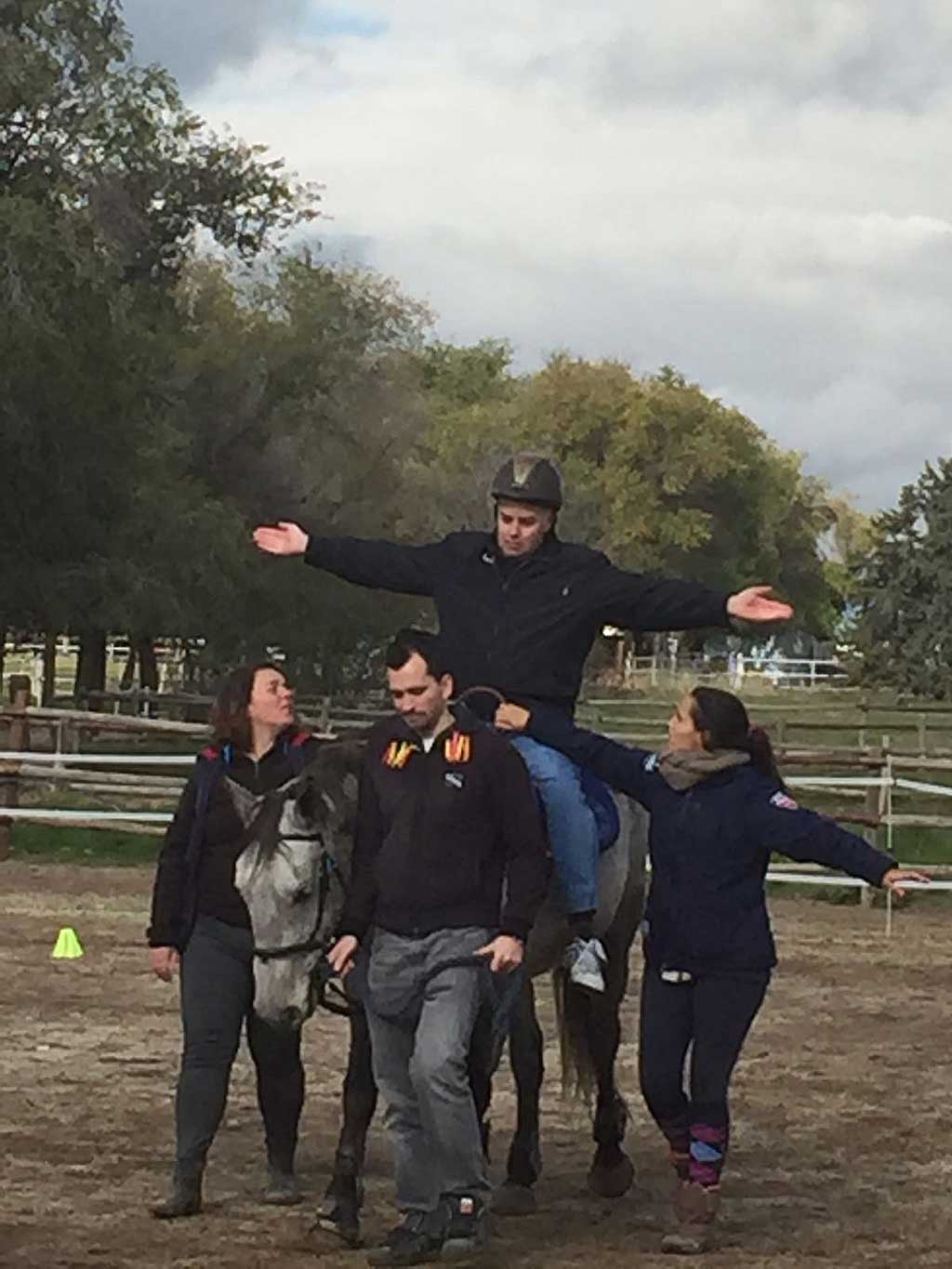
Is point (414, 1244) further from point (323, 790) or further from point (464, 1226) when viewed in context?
point (323, 790)

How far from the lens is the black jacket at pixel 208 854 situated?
669cm

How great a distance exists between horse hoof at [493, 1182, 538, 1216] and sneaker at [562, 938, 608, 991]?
707 millimetres

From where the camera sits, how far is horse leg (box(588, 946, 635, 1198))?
723cm

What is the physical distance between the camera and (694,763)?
6.48 m

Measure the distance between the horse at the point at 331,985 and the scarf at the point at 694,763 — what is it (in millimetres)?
508

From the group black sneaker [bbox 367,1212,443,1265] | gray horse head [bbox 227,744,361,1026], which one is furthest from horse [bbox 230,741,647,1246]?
black sneaker [bbox 367,1212,443,1265]

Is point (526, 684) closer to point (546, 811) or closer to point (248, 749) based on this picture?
point (546, 811)

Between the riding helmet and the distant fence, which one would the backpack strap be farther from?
the distant fence

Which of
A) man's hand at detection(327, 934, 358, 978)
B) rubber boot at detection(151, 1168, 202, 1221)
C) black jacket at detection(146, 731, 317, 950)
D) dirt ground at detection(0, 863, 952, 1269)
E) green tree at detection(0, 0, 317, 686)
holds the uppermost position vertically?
green tree at detection(0, 0, 317, 686)

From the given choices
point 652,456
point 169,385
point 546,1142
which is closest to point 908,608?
point 169,385

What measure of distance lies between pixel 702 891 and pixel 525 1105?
1141mm

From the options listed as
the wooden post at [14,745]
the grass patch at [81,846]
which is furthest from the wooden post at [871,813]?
the wooden post at [14,745]

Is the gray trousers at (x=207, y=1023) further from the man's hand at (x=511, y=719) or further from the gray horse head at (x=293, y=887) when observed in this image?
the man's hand at (x=511, y=719)

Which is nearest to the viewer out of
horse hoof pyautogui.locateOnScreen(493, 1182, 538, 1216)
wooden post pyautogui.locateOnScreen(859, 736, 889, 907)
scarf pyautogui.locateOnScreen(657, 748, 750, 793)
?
scarf pyautogui.locateOnScreen(657, 748, 750, 793)
